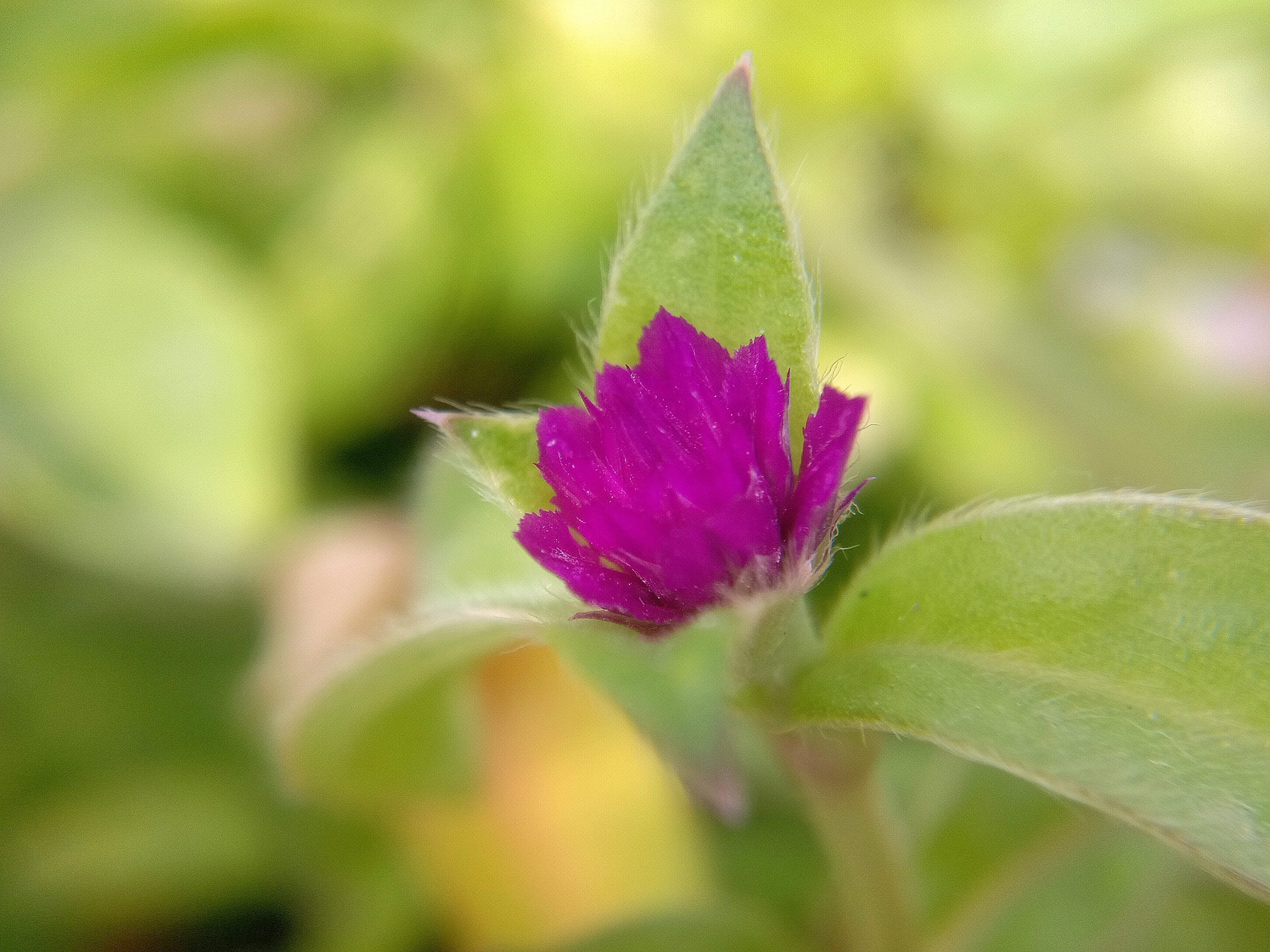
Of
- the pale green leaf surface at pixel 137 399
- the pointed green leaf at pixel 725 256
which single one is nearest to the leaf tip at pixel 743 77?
the pointed green leaf at pixel 725 256

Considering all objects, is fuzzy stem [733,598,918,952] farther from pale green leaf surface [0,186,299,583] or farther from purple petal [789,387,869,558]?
pale green leaf surface [0,186,299,583]

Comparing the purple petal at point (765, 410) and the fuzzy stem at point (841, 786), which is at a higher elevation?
the purple petal at point (765, 410)

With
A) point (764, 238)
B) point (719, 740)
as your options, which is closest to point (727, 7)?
point (764, 238)

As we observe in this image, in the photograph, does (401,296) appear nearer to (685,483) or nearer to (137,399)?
(137,399)

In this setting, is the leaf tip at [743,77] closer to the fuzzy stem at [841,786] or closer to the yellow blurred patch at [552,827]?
the fuzzy stem at [841,786]

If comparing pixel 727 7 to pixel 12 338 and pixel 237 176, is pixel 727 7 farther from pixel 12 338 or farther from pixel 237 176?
pixel 12 338

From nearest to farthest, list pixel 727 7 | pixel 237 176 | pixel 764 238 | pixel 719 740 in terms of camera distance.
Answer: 1. pixel 719 740
2. pixel 764 238
3. pixel 727 7
4. pixel 237 176

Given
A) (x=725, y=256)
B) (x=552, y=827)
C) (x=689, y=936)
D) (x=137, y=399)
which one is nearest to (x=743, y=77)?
(x=725, y=256)
